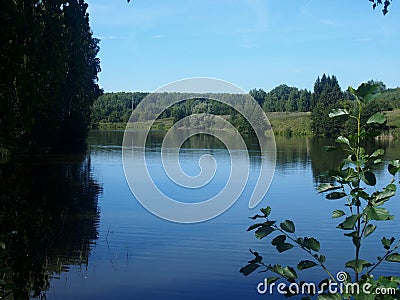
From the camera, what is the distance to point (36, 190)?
587 inches

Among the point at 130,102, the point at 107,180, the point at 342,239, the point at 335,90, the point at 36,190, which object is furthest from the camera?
the point at 130,102

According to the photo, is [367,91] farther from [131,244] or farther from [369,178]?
[131,244]

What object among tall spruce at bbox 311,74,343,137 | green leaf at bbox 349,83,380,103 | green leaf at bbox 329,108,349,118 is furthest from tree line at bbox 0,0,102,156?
tall spruce at bbox 311,74,343,137

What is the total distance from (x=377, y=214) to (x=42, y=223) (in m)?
7.58

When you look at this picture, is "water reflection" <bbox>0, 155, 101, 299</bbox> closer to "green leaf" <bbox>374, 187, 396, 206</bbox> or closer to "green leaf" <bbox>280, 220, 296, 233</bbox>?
"green leaf" <bbox>280, 220, 296, 233</bbox>

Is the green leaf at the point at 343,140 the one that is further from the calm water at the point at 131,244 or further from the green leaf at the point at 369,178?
the calm water at the point at 131,244

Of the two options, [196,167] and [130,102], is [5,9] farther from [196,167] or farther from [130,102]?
[130,102]

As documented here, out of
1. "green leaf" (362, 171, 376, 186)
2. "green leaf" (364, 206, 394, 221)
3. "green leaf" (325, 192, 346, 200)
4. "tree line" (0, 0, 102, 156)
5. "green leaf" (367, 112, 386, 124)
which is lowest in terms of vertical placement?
"green leaf" (364, 206, 394, 221)

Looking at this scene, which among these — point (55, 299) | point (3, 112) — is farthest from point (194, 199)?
point (3, 112)

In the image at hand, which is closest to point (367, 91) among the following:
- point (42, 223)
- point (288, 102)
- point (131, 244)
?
point (42, 223)

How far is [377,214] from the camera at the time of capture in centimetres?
154

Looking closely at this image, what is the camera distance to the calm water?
662 centimetres

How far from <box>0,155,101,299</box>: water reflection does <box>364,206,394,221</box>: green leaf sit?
1.63 m

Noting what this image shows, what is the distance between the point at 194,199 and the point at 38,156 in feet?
41.9
